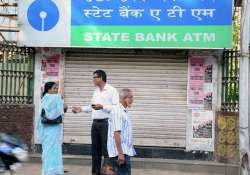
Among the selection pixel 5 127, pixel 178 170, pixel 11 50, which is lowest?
pixel 178 170

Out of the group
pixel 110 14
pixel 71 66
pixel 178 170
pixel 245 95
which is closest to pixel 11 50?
pixel 71 66

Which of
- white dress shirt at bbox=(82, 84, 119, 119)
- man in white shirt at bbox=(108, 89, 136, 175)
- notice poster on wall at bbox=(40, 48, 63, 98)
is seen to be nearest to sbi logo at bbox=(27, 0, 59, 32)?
notice poster on wall at bbox=(40, 48, 63, 98)

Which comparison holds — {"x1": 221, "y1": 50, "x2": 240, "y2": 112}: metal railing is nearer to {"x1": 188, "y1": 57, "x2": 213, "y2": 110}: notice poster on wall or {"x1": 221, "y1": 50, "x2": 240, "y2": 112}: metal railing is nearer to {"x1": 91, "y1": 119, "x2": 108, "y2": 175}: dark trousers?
{"x1": 188, "y1": 57, "x2": 213, "y2": 110}: notice poster on wall

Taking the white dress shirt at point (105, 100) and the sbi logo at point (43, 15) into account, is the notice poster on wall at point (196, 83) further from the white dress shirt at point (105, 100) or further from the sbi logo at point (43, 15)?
the sbi logo at point (43, 15)

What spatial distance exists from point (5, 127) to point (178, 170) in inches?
137

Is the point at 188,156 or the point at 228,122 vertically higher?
the point at 228,122

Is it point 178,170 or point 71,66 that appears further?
point 71,66

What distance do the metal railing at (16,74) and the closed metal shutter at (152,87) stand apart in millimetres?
1078

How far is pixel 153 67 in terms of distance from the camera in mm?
11180

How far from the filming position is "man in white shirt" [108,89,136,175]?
6.82 meters

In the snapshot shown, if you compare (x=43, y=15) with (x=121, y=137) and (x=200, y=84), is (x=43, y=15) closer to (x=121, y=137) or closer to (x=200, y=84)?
(x=200, y=84)

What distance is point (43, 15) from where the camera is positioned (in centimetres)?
1101

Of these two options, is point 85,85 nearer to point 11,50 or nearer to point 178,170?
point 11,50

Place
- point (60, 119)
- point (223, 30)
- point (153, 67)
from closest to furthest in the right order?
1. point (60, 119)
2. point (223, 30)
3. point (153, 67)
